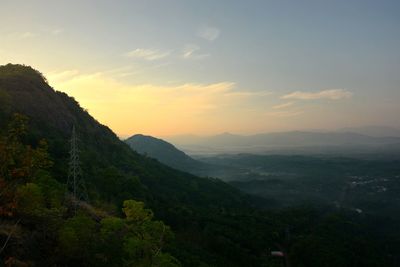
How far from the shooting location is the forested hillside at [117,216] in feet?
81.5

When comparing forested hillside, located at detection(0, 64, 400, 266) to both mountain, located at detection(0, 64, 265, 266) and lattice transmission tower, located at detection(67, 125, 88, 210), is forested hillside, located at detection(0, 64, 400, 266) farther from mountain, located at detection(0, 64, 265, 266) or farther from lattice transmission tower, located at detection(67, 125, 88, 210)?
lattice transmission tower, located at detection(67, 125, 88, 210)

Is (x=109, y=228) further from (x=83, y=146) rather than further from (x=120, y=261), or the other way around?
(x=83, y=146)

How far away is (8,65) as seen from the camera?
9619 cm

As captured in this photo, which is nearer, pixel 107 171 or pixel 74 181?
pixel 74 181

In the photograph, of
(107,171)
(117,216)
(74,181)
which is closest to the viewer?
(74,181)

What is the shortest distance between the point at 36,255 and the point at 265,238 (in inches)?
3095

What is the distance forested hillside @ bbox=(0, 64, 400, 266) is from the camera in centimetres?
2484

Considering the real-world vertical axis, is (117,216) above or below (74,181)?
below

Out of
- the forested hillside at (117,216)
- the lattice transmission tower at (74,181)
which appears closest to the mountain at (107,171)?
the forested hillside at (117,216)

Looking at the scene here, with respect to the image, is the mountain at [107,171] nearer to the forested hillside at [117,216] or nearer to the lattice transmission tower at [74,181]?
the forested hillside at [117,216]

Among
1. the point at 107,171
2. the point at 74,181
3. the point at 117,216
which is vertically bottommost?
the point at 117,216

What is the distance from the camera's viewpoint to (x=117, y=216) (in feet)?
167

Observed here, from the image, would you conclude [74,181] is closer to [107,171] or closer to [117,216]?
[117,216]

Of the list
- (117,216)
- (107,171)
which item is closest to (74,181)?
(117,216)
